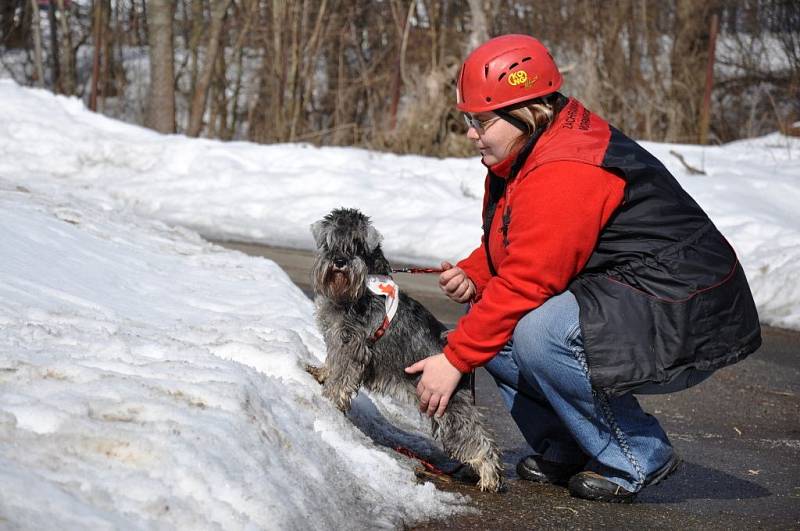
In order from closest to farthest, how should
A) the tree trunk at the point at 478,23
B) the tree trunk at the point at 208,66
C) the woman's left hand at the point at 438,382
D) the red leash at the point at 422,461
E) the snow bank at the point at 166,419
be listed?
the snow bank at the point at 166,419 < the woman's left hand at the point at 438,382 < the red leash at the point at 422,461 < the tree trunk at the point at 478,23 < the tree trunk at the point at 208,66

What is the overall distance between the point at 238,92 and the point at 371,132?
807 cm

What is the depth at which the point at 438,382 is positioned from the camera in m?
3.86

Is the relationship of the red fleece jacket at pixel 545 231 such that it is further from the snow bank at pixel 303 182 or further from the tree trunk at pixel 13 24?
the tree trunk at pixel 13 24

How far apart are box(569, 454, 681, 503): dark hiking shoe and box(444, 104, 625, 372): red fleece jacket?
2.49 ft

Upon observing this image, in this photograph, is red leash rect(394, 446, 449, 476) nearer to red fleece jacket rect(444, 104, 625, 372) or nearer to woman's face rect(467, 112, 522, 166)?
red fleece jacket rect(444, 104, 625, 372)

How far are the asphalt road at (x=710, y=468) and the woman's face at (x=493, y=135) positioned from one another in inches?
53.6

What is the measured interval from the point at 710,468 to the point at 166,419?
2.72 meters

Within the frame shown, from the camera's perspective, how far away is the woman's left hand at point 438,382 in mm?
3846

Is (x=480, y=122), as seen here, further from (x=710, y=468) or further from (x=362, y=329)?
(x=710, y=468)

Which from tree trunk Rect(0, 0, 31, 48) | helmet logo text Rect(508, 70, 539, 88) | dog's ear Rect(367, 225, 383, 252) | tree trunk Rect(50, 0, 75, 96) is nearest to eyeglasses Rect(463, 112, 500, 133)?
helmet logo text Rect(508, 70, 539, 88)

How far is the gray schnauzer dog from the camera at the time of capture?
4.49 meters

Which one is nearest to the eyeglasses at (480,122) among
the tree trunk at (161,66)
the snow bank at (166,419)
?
the snow bank at (166,419)

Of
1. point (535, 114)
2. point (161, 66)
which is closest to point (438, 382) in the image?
point (535, 114)

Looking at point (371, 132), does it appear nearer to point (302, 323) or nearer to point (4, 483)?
point (302, 323)
